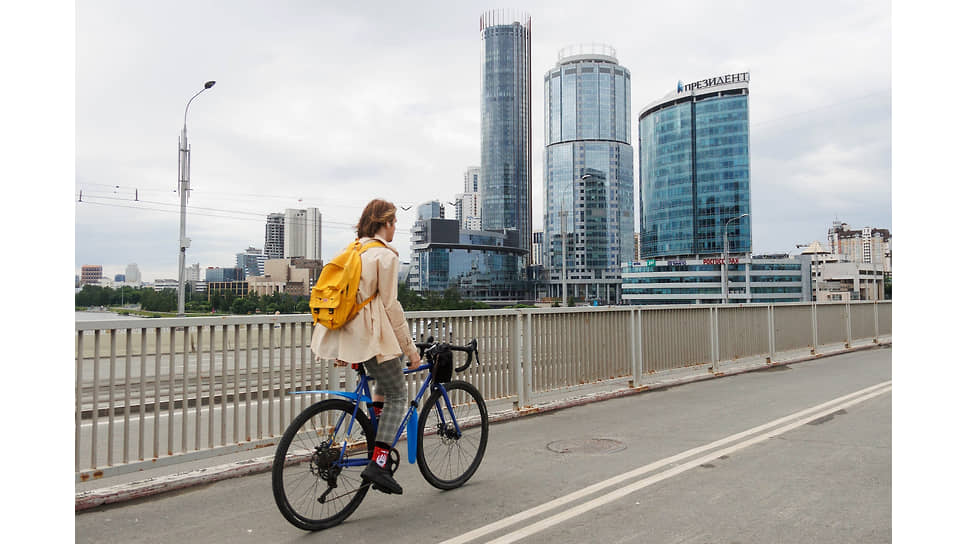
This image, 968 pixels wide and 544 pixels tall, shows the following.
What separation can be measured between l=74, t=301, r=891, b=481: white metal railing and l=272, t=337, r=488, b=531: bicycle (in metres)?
0.47

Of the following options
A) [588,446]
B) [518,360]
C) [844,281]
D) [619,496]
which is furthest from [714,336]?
[844,281]

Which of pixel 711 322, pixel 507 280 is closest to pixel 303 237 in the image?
pixel 711 322

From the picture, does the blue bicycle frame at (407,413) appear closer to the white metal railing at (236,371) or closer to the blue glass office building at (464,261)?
the white metal railing at (236,371)

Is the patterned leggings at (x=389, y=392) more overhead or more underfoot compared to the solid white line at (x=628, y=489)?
more overhead

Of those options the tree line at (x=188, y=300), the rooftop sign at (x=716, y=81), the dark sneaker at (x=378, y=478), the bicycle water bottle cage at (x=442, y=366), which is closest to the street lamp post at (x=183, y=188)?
the tree line at (x=188, y=300)

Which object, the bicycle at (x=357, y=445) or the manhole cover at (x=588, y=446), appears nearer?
the bicycle at (x=357, y=445)

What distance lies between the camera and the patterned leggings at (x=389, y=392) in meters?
4.21

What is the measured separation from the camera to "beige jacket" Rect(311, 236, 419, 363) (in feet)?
13.1

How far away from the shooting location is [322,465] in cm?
400

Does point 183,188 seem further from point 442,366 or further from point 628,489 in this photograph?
point 628,489

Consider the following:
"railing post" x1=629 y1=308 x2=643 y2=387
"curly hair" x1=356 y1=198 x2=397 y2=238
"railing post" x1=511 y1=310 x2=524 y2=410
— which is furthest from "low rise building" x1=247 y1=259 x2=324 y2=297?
"curly hair" x1=356 y1=198 x2=397 y2=238

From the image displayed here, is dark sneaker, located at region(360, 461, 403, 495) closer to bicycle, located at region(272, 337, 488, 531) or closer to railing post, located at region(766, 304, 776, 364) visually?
bicycle, located at region(272, 337, 488, 531)
